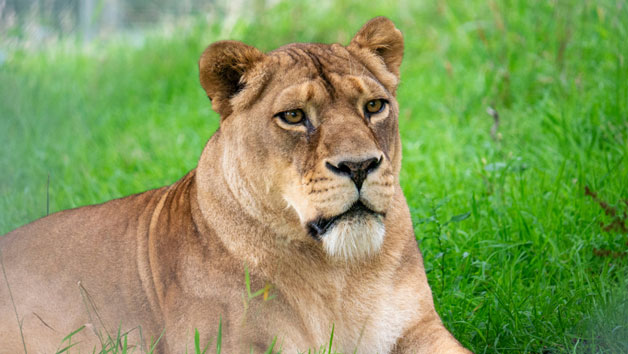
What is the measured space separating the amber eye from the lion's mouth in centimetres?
37

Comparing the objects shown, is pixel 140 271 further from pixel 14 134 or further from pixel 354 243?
pixel 14 134

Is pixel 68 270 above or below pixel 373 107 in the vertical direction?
below

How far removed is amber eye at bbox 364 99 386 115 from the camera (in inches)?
97.1

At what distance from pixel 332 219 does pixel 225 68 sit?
0.66 m

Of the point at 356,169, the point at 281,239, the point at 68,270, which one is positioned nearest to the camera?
the point at 356,169

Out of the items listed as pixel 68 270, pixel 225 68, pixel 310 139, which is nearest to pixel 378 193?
pixel 310 139

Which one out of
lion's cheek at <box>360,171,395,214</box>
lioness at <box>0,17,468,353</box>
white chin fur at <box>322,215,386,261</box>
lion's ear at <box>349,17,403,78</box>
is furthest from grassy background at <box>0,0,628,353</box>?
lion's ear at <box>349,17,403,78</box>

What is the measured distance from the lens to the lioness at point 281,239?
90.5 inches

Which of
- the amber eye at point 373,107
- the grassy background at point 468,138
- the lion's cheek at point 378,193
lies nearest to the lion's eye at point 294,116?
the amber eye at point 373,107

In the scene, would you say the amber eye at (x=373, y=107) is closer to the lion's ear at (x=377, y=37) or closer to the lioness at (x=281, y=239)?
the lioness at (x=281, y=239)

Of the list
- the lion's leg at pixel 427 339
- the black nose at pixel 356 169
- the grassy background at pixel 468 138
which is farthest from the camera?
the grassy background at pixel 468 138

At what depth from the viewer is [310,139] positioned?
2.33 metres

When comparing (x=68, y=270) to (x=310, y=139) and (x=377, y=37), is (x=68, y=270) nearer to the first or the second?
(x=310, y=139)

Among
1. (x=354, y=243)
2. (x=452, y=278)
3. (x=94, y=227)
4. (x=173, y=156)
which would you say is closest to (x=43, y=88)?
(x=173, y=156)
